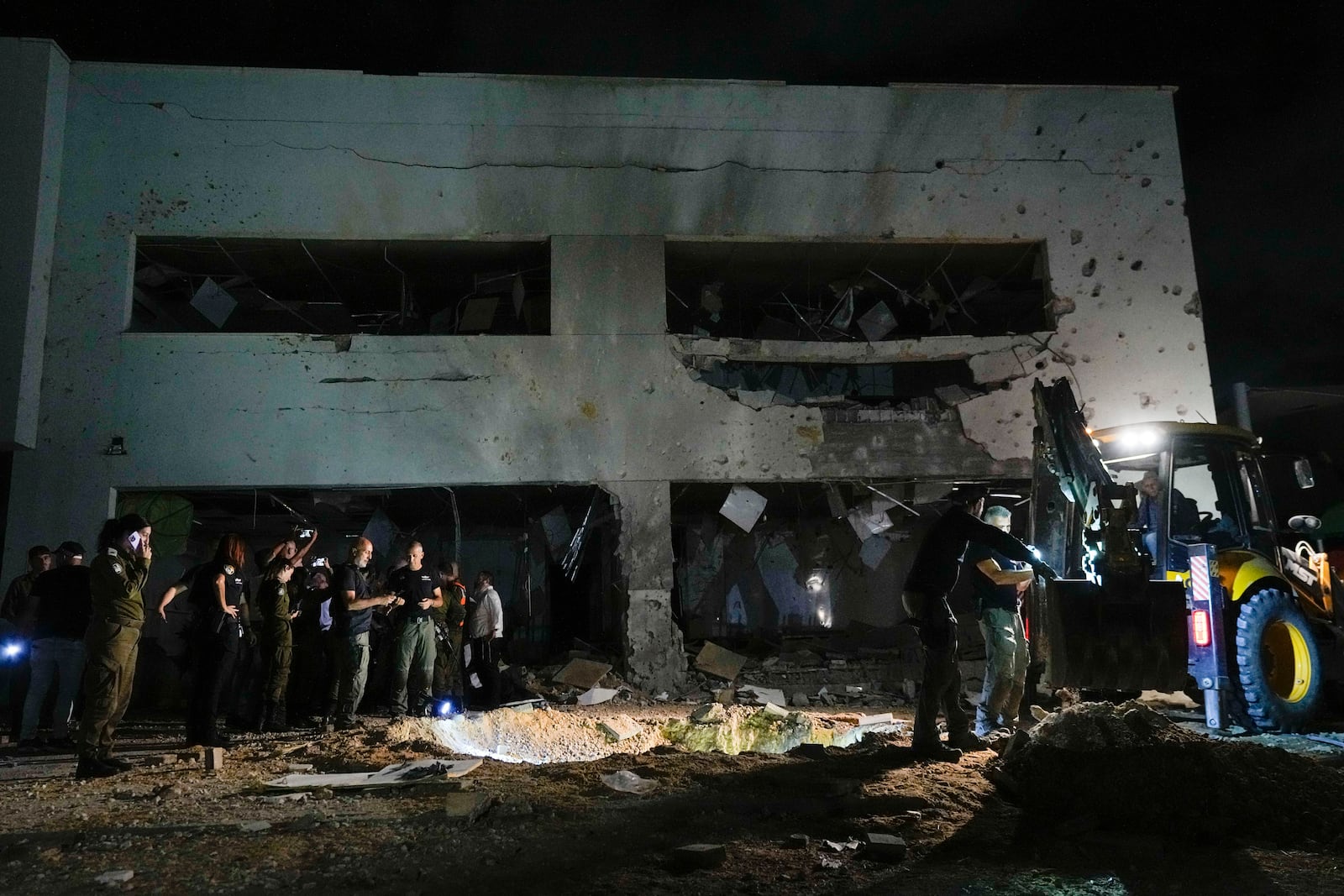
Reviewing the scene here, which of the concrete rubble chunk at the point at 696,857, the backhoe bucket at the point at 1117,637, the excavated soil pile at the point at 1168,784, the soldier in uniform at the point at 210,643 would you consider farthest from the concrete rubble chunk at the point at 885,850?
the soldier in uniform at the point at 210,643

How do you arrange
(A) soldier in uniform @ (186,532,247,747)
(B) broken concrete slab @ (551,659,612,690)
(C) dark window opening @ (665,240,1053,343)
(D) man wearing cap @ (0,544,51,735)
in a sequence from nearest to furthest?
1. (A) soldier in uniform @ (186,532,247,747)
2. (D) man wearing cap @ (0,544,51,735)
3. (B) broken concrete slab @ (551,659,612,690)
4. (C) dark window opening @ (665,240,1053,343)

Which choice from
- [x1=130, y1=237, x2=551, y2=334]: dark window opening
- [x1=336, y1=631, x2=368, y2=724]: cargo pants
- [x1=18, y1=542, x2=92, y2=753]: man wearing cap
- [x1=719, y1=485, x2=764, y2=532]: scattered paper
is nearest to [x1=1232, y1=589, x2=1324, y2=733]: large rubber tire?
[x1=719, y1=485, x2=764, y2=532]: scattered paper

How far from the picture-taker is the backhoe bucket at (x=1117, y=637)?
16.7 feet

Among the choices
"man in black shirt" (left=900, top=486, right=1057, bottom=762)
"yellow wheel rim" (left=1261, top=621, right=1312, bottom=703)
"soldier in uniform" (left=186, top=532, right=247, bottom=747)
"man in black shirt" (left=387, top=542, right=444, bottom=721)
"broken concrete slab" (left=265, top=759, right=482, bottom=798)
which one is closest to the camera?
"broken concrete slab" (left=265, top=759, right=482, bottom=798)

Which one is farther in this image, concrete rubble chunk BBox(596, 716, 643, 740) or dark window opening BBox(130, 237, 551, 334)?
dark window opening BBox(130, 237, 551, 334)

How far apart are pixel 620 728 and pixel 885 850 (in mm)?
3996

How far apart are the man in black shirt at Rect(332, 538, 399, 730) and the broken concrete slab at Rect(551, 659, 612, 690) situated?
2973 millimetres

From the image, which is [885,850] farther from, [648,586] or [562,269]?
[562,269]

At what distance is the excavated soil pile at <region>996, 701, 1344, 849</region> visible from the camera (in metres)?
3.56

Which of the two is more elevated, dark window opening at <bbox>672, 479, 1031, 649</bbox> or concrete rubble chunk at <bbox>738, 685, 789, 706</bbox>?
dark window opening at <bbox>672, 479, 1031, 649</bbox>

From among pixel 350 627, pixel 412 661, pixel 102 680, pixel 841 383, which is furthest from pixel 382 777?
pixel 841 383

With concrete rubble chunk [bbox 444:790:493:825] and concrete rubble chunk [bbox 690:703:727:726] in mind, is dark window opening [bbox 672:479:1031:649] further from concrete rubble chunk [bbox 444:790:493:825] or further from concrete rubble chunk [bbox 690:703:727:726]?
concrete rubble chunk [bbox 444:790:493:825]

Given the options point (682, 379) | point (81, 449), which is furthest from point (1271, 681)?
point (81, 449)

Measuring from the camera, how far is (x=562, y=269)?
389 inches
